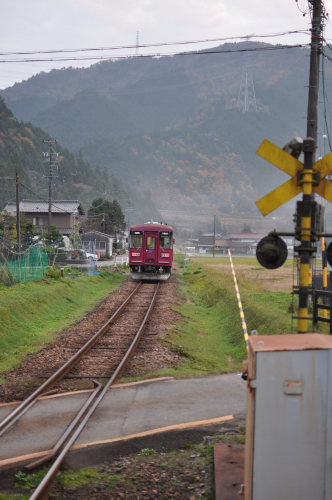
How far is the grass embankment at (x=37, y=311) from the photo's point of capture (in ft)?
35.4

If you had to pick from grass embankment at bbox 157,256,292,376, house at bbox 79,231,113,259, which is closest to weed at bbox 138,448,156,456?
grass embankment at bbox 157,256,292,376

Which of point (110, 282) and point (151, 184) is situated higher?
point (151, 184)

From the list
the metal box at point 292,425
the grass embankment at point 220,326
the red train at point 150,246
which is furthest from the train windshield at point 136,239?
the metal box at point 292,425

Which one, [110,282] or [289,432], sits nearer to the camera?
[289,432]

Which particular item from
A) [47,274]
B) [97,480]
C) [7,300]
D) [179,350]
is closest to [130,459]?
[97,480]

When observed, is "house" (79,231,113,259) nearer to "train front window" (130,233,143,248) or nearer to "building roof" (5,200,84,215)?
"building roof" (5,200,84,215)

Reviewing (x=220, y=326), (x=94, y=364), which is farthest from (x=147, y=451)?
(x=220, y=326)

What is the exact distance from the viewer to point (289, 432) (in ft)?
11.3

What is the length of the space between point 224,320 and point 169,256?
11.3 metres

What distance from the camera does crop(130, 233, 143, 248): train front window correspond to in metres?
25.6

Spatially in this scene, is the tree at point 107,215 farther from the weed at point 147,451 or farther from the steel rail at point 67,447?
the weed at point 147,451

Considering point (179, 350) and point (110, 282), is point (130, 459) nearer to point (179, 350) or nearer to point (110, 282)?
point (179, 350)

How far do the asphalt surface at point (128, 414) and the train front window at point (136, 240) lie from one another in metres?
17.9

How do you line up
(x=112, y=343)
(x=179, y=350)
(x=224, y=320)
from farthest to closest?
(x=224, y=320), (x=112, y=343), (x=179, y=350)
